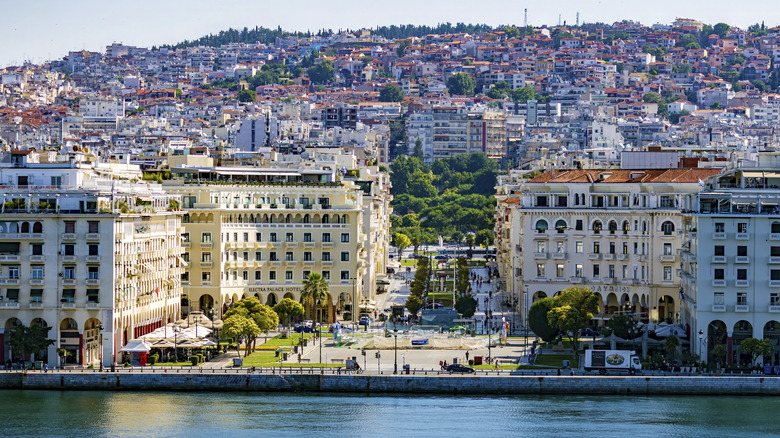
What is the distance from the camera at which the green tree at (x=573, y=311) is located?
217 feet

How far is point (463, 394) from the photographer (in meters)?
59.8

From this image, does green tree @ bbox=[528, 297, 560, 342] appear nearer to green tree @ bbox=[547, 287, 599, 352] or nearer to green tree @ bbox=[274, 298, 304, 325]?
green tree @ bbox=[547, 287, 599, 352]

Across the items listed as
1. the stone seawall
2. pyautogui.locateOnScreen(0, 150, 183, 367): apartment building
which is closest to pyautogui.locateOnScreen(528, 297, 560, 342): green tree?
the stone seawall

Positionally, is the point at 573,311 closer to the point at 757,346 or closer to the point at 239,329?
the point at 757,346

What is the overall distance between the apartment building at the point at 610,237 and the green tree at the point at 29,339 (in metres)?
23.8

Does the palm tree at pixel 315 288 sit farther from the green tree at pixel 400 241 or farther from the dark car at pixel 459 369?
the green tree at pixel 400 241

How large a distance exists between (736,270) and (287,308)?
2192cm

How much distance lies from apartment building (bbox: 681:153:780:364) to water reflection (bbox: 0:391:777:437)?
439 cm

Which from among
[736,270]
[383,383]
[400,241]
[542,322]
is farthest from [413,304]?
[400,241]

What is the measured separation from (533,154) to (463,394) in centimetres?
10956

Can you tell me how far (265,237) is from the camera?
80312 mm

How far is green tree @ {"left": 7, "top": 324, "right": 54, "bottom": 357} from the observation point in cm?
6166

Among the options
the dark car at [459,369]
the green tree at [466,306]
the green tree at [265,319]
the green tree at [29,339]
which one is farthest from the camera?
the green tree at [466,306]

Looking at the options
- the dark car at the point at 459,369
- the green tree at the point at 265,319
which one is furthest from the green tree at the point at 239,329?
the dark car at the point at 459,369
